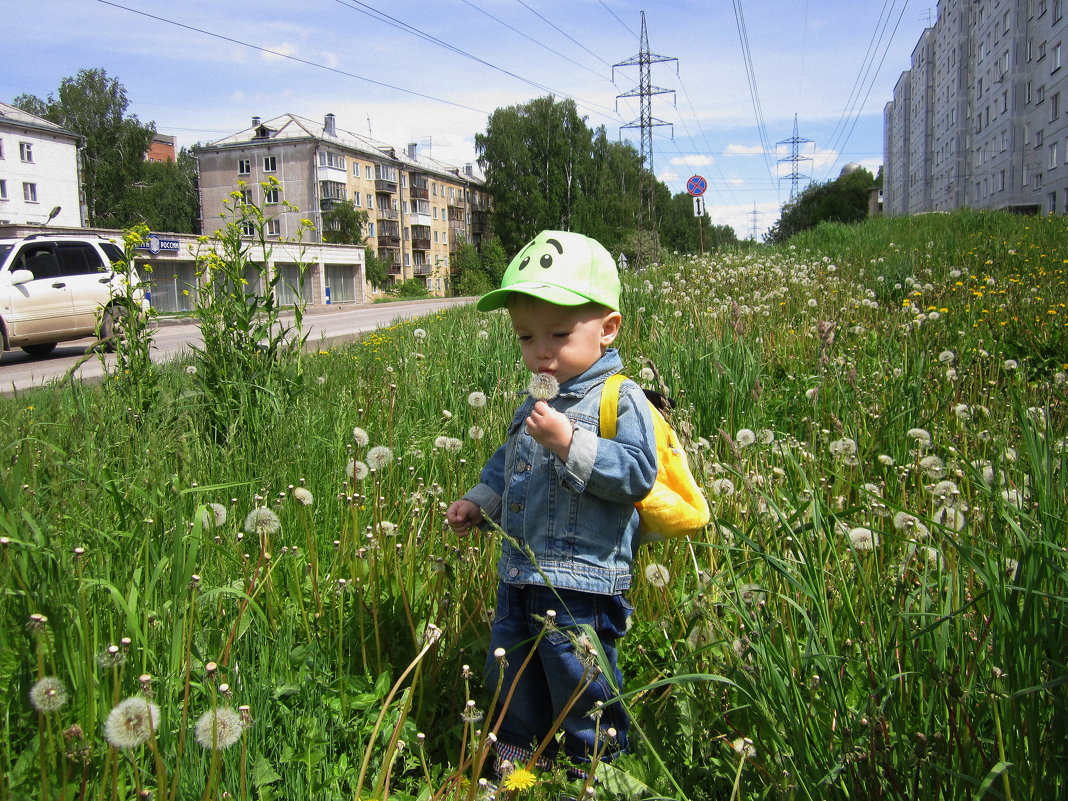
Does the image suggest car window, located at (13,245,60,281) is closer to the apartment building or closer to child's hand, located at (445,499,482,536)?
child's hand, located at (445,499,482,536)

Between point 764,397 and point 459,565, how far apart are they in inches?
107

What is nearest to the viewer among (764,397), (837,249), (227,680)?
(227,680)

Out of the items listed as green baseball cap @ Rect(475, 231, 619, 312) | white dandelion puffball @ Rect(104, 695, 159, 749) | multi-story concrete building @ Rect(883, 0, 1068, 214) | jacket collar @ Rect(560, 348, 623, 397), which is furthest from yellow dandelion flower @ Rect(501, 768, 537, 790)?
multi-story concrete building @ Rect(883, 0, 1068, 214)

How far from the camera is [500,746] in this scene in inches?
74.3

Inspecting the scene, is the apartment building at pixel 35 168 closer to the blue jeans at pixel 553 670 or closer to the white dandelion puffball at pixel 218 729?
the blue jeans at pixel 553 670

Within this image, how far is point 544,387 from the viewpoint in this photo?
1.73 m

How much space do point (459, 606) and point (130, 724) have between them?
1283 mm

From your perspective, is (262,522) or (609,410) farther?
(609,410)

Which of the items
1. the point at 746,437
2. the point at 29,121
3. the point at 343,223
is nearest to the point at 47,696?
the point at 746,437

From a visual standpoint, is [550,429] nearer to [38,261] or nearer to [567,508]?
[567,508]

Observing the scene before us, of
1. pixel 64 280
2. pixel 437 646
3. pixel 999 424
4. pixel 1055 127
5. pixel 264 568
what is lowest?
pixel 437 646

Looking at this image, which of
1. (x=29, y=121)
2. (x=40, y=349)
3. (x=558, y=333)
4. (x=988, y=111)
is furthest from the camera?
(x=988, y=111)

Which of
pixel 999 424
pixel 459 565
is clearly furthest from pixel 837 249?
pixel 459 565

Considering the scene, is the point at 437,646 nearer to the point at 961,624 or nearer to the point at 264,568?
the point at 264,568
